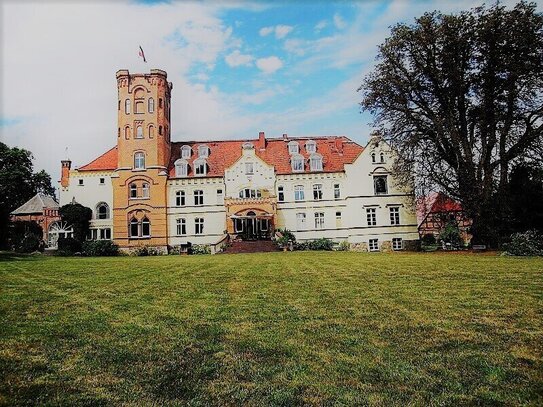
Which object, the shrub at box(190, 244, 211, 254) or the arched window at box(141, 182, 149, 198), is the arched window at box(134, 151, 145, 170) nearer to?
the arched window at box(141, 182, 149, 198)

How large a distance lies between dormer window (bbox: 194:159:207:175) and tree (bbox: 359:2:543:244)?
61.6 feet

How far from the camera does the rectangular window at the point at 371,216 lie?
4009 centimetres

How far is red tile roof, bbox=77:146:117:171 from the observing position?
42.2m

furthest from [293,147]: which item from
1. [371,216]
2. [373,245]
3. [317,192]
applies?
[373,245]

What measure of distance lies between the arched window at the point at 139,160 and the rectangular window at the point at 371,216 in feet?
71.0

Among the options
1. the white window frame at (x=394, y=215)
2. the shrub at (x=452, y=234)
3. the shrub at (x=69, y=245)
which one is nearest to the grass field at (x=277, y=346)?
the shrub at (x=452, y=234)

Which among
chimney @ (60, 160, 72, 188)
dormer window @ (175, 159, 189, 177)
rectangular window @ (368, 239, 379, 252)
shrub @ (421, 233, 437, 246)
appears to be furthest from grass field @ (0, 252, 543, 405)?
shrub @ (421, 233, 437, 246)

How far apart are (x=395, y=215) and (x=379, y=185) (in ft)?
10.3

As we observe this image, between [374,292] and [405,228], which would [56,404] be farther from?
[405,228]

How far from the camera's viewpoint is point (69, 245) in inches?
1495

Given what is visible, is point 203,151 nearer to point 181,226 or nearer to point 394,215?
point 181,226

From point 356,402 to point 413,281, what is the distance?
7.50m

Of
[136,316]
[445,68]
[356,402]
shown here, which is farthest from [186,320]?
[445,68]

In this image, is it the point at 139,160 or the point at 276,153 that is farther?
the point at 276,153
